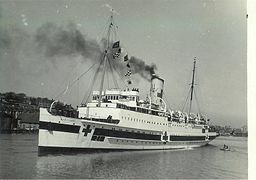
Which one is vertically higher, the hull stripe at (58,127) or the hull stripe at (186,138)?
the hull stripe at (58,127)

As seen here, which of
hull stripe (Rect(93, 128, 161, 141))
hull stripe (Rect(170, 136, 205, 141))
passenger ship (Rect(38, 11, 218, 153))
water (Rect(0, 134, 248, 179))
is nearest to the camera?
water (Rect(0, 134, 248, 179))

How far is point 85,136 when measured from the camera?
5781mm

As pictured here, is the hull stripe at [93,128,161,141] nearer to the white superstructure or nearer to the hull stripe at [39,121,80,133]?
the white superstructure

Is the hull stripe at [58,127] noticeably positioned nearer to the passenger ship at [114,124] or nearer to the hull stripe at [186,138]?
the passenger ship at [114,124]

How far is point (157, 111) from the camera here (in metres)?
7.01

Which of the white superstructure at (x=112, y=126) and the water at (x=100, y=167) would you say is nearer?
the water at (x=100, y=167)

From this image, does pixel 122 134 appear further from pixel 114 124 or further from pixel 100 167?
pixel 100 167

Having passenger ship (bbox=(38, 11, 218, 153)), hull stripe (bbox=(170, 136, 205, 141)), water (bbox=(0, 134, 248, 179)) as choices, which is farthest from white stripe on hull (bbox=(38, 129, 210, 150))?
hull stripe (bbox=(170, 136, 205, 141))

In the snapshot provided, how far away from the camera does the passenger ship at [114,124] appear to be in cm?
534

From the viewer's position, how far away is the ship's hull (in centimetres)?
538

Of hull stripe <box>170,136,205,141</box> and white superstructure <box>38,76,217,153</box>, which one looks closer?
white superstructure <box>38,76,217,153</box>

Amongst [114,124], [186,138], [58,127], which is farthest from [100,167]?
[186,138]

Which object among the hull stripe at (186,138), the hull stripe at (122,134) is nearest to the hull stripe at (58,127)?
the hull stripe at (122,134)
